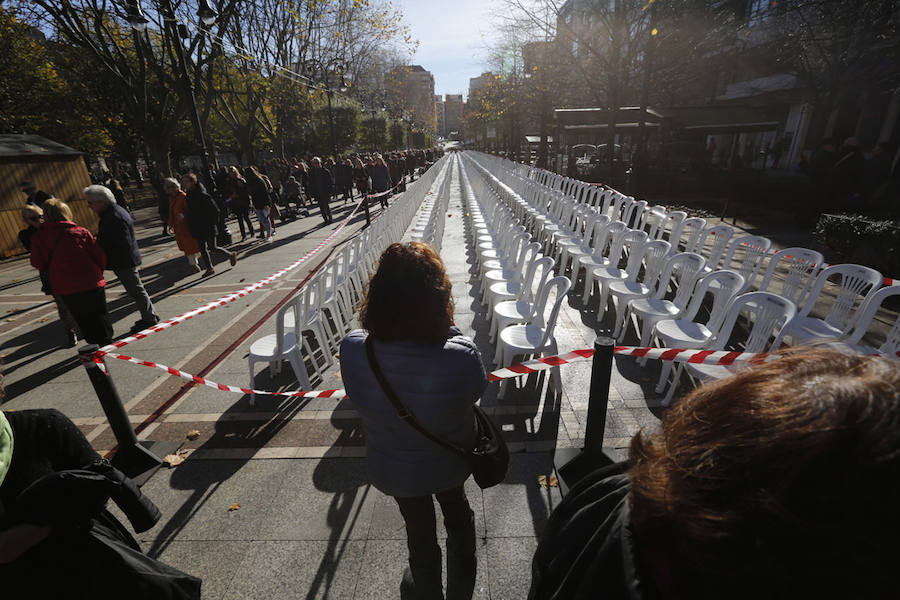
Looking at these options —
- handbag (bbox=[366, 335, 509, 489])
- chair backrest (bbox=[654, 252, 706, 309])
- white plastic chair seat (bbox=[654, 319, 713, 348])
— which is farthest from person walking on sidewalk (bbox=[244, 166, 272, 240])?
handbag (bbox=[366, 335, 509, 489])

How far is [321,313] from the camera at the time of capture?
4816 mm

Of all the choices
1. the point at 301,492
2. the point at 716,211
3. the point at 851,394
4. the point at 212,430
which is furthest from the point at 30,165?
the point at 716,211

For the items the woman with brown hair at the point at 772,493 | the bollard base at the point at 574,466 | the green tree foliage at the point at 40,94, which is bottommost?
the bollard base at the point at 574,466

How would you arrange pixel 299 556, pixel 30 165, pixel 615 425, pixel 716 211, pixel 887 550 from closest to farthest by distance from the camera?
pixel 887 550 < pixel 299 556 < pixel 615 425 < pixel 30 165 < pixel 716 211

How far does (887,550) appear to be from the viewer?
1.77ft

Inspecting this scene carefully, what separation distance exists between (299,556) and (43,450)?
1577mm

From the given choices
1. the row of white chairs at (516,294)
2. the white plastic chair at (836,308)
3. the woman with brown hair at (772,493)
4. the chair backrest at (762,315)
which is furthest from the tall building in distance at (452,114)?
the woman with brown hair at (772,493)

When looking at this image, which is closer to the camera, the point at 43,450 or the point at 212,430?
the point at 43,450

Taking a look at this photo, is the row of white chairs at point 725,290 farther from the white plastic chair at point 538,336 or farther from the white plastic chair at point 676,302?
the white plastic chair at point 538,336

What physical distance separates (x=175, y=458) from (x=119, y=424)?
1.78 ft

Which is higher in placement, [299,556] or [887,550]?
[887,550]

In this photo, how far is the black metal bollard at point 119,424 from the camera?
2928mm

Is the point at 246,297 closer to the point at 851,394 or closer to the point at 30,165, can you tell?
the point at 851,394

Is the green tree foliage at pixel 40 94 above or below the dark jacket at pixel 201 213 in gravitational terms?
above
